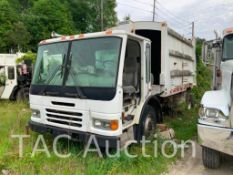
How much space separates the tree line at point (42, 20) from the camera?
108ft

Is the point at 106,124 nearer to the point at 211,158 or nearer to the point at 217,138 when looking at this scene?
the point at 217,138

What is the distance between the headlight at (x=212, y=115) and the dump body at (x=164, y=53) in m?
2.24

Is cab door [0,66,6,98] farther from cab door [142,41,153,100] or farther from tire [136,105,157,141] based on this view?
cab door [142,41,153,100]

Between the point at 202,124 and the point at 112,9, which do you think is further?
the point at 112,9

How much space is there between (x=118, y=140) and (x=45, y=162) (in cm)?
140

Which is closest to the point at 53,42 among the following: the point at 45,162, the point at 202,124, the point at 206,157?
the point at 45,162

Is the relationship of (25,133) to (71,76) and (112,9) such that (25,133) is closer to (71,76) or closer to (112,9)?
(71,76)

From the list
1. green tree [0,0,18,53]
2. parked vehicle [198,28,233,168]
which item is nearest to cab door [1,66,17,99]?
parked vehicle [198,28,233,168]

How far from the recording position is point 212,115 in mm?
4688

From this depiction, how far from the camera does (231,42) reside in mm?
6391

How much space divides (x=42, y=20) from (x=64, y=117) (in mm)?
35721

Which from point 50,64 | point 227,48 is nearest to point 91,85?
point 50,64

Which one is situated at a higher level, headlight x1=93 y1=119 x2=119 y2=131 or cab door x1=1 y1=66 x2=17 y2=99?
cab door x1=1 y1=66 x2=17 y2=99

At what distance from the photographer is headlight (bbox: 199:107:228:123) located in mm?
4578
